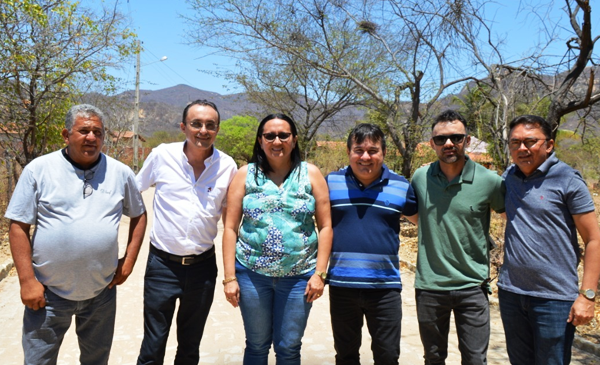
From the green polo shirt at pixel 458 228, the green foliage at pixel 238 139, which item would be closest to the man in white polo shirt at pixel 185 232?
the green polo shirt at pixel 458 228

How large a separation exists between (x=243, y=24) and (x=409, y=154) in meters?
5.02

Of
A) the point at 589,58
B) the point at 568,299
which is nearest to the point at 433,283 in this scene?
the point at 568,299

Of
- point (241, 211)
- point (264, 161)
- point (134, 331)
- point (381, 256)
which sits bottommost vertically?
point (134, 331)

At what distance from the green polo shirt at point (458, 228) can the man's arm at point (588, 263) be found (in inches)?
20.3

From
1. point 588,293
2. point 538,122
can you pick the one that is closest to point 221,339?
point 588,293

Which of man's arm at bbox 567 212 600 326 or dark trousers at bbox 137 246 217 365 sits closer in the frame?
man's arm at bbox 567 212 600 326

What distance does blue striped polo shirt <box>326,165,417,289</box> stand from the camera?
125 inches

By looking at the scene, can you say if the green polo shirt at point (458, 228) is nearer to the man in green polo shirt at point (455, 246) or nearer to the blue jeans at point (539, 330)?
the man in green polo shirt at point (455, 246)

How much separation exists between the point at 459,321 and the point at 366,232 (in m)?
0.87

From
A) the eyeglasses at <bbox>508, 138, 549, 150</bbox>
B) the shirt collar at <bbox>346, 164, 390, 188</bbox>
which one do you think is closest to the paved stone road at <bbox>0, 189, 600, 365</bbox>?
the shirt collar at <bbox>346, 164, 390, 188</bbox>

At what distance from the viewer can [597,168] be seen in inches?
1013

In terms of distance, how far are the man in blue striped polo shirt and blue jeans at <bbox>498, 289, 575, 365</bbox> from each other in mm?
725

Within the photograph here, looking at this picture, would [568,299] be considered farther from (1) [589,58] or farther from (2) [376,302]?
(1) [589,58]

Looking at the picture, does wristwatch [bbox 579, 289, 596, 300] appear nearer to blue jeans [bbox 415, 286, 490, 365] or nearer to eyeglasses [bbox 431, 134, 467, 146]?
blue jeans [bbox 415, 286, 490, 365]
